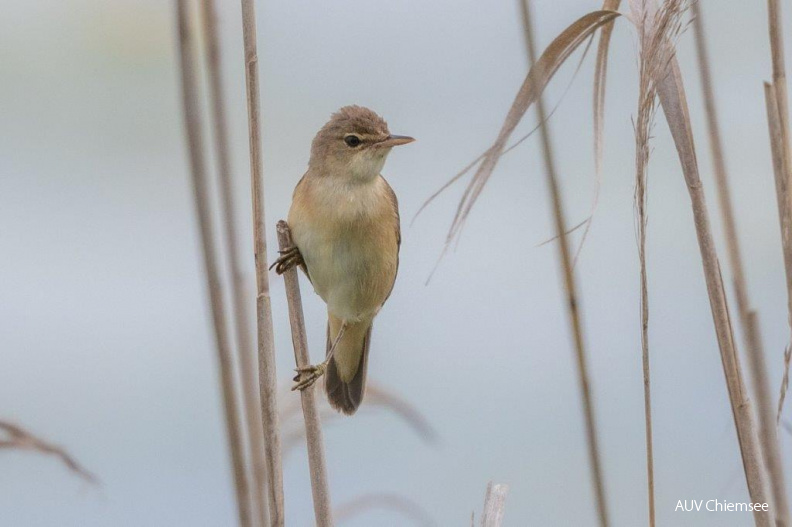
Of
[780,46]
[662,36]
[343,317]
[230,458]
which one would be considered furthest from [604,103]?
[343,317]

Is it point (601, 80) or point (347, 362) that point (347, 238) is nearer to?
point (347, 362)

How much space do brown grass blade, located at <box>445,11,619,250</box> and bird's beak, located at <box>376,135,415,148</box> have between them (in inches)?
37.4

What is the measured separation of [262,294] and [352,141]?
1.07m

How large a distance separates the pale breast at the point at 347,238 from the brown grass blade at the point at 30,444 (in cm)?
93

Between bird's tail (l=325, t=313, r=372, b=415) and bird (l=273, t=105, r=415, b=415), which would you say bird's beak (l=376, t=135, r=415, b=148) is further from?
bird's tail (l=325, t=313, r=372, b=415)

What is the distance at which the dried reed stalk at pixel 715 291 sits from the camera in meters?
1.52

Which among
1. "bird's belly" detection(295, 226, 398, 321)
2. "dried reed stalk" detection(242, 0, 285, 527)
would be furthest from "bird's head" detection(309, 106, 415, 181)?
"dried reed stalk" detection(242, 0, 285, 527)

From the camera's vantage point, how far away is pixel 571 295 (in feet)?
6.27

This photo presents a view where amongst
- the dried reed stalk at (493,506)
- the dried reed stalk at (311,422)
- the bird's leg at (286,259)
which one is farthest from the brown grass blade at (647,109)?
the bird's leg at (286,259)

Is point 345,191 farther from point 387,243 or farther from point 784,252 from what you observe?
point 784,252

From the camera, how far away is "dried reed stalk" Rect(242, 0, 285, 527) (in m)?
1.70

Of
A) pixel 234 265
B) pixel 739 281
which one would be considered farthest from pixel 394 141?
pixel 739 281

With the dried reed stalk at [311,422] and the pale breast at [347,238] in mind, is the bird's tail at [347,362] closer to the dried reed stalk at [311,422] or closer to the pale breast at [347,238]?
the pale breast at [347,238]

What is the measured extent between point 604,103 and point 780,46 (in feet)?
1.41
